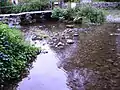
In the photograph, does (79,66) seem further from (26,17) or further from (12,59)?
(26,17)

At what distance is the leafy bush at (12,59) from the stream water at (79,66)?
0.88 ft

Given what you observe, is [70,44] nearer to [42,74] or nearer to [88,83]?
[42,74]

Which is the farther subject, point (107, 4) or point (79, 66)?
point (107, 4)

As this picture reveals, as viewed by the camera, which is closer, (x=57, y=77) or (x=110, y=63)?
(x=57, y=77)

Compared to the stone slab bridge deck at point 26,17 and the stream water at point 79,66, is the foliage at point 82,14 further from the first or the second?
the stream water at point 79,66

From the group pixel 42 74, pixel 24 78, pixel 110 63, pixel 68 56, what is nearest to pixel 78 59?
pixel 68 56

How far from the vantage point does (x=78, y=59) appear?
30.6 feet

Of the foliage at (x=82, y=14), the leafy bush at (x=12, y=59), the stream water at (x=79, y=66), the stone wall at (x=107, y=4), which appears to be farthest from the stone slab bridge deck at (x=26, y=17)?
the leafy bush at (x=12, y=59)

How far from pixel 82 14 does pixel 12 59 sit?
1012 cm

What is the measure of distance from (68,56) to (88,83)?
2.64 metres

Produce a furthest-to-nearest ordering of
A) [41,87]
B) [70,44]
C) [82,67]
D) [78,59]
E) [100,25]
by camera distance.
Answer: [100,25], [70,44], [78,59], [82,67], [41,87]

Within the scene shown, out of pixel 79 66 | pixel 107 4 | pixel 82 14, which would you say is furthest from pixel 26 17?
pixel 79 66

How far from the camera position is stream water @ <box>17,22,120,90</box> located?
7.16 meters

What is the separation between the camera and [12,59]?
25.5 feet
